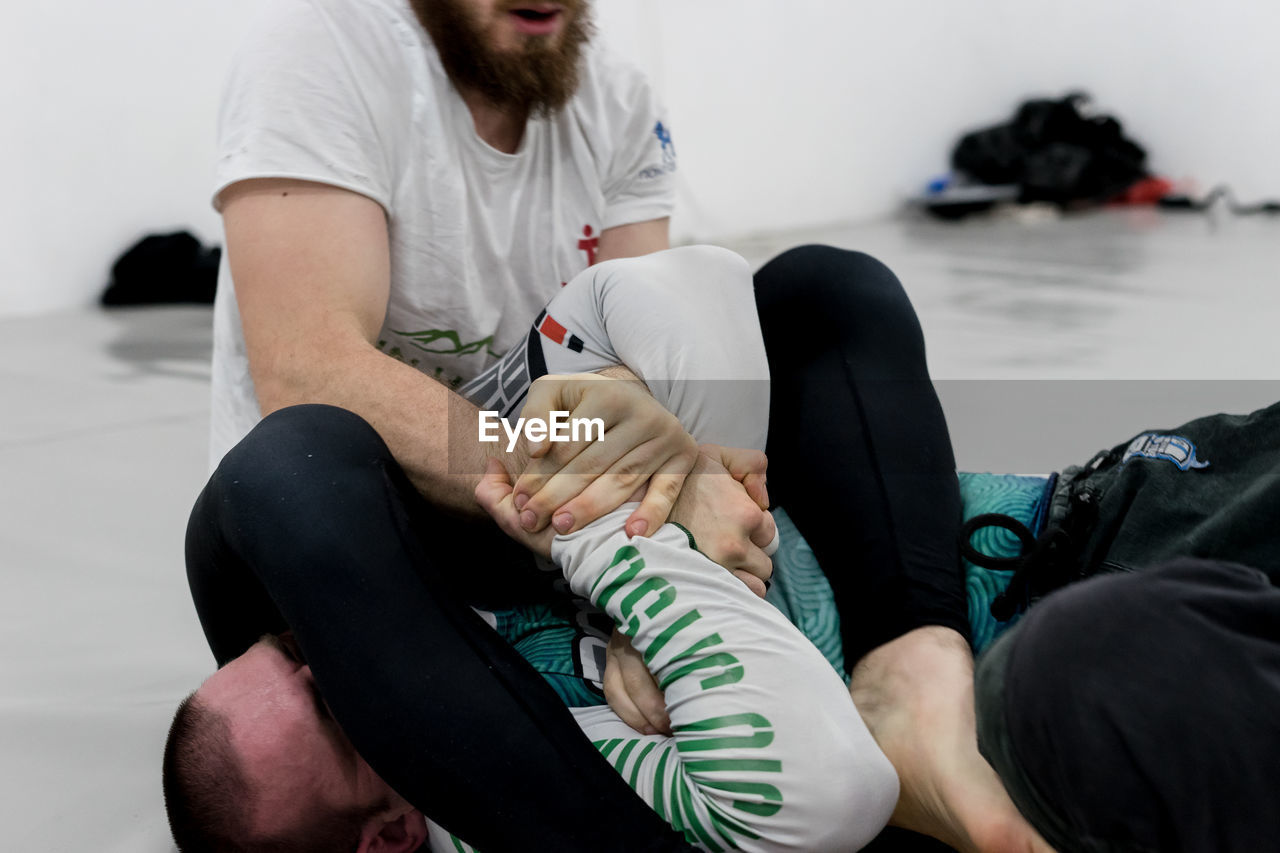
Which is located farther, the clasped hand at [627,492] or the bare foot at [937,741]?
the clasped hand at [627,492]

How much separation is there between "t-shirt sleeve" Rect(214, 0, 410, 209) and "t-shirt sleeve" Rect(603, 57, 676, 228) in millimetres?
267

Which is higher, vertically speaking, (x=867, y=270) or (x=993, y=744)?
(x=867, y=270)

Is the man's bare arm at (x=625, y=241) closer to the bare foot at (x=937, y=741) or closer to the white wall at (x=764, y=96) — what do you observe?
the bare foot at (x=937, y=741)

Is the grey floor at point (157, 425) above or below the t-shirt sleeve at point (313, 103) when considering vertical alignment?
below

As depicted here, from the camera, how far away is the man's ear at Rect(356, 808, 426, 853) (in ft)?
2.52

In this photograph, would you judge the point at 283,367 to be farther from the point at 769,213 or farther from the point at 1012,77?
the point at 1012,77

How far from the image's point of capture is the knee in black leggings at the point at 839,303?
0.90m

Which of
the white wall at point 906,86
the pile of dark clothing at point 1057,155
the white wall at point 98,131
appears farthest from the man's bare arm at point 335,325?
the pile of dark clothing at point 1057,155

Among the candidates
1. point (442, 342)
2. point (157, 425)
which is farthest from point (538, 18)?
point (157, 425)

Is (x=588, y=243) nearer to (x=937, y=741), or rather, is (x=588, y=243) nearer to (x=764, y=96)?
(x=937, y=741)

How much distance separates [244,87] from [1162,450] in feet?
2.66

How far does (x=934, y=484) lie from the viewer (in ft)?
2.80

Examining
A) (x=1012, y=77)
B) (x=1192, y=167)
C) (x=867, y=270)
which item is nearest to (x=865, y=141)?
(x=1012, y=77)

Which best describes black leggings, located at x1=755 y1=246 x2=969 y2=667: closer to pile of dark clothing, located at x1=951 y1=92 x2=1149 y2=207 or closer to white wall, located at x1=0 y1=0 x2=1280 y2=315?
white wall, located at x1=0 y1=0 x2=1280 y2=315
